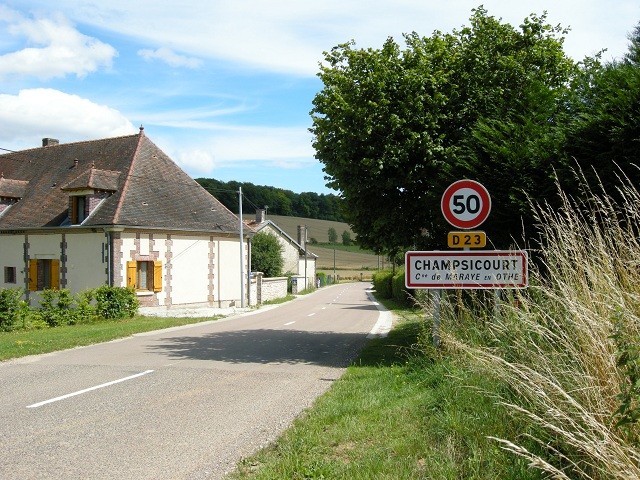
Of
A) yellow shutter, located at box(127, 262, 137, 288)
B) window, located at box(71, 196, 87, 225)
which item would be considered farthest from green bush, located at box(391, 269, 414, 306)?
window, located at box(71, 196, 87, 225)

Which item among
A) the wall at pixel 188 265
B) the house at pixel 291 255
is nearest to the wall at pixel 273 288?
the wall at pixel 188 265

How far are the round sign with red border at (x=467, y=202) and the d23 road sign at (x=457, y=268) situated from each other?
0.60 meters

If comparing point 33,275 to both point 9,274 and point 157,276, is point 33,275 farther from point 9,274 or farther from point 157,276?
point 157,276

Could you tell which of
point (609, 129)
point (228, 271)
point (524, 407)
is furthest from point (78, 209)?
point (524, 407)

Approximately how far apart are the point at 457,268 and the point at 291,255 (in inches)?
2370

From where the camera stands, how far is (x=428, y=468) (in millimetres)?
4824

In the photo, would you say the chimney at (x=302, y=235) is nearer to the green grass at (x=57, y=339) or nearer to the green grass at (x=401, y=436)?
the green grass at (x=57, y=339)

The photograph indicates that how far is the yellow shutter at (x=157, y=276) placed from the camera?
30.0m

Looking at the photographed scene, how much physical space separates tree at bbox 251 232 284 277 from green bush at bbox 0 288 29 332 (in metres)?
34.2

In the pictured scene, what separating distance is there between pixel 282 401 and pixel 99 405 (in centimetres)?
230

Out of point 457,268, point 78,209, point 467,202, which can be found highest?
point 78,209

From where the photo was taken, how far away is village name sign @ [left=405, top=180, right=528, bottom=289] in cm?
918

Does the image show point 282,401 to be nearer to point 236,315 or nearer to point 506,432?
point 506,432

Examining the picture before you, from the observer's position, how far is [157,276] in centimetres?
3006
